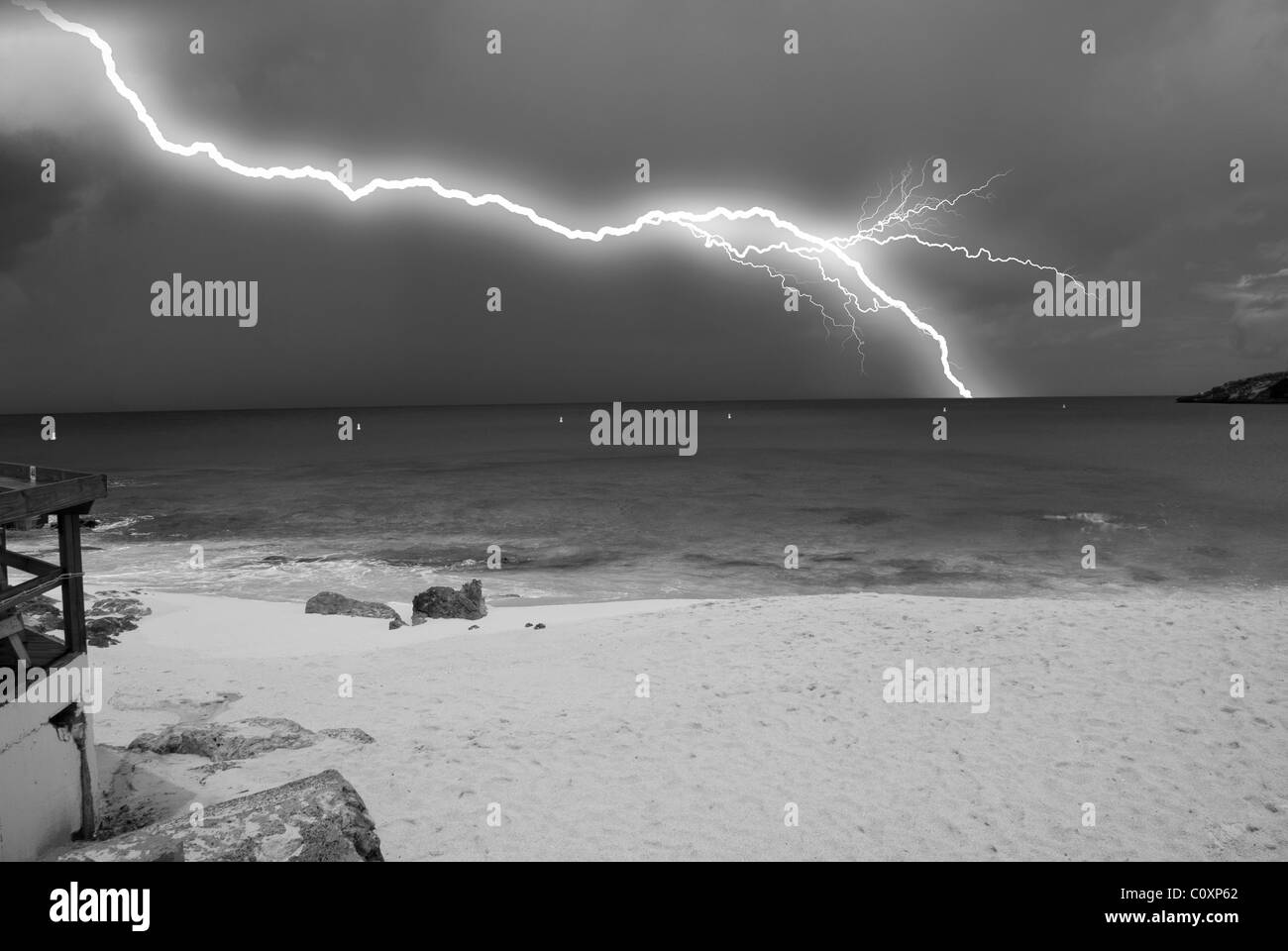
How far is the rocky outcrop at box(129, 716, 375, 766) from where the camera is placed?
764 centimetres

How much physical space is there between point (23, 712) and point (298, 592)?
50.0 ft

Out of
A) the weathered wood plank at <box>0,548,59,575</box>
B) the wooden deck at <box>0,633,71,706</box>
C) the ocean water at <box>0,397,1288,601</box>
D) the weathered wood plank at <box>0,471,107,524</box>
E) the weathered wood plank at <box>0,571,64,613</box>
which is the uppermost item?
the weathered wood plank at <box>0,471,107,524</box>

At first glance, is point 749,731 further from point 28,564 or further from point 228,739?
point 28,564

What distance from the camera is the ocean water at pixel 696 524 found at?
22109 millimetres

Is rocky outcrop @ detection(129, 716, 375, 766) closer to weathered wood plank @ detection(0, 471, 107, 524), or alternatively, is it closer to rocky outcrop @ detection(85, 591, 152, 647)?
weathered wood plank @ detection(0, 471, 107, 524)

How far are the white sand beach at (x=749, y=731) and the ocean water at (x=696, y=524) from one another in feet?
23.8

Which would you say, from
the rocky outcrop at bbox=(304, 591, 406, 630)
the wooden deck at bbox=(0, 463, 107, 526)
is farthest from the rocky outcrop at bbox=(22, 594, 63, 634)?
the wooden deck at bbox=(0, 463, 107, 526)

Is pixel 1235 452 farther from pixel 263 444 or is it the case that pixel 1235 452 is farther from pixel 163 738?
pixel 263 444

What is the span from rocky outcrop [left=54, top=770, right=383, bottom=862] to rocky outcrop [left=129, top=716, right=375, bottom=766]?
2569 millimetres

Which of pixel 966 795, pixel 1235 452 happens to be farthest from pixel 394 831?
pixel 1235 452

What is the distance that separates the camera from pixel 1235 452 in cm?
6831

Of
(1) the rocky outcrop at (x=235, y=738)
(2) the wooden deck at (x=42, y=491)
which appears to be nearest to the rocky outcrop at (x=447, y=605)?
(1) the rocky outcrop at (x=235, y=738)

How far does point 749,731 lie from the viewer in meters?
8.73

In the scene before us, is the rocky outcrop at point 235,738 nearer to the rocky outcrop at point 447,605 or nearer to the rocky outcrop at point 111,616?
the rocky outcrop at point 111,616
